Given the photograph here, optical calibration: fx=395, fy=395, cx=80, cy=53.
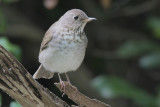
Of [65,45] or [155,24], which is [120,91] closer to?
[155,24]

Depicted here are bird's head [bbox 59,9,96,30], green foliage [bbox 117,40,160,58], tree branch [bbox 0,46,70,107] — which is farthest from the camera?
green foliage [bbox 117,40,160,58]

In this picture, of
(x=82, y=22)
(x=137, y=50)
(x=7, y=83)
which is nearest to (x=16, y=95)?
(x=7, y=83)

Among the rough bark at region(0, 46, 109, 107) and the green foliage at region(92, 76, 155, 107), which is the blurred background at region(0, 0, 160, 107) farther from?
the rough bark at region(0, 46, 109, 107)

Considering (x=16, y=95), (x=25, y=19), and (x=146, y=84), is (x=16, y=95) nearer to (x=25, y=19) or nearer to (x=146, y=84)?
(x=25, y=19)

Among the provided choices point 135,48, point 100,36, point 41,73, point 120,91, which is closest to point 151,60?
point 135,48

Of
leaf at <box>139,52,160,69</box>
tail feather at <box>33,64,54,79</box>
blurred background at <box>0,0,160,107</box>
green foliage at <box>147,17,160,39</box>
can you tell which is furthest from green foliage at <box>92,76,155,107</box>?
Result: tail feather at <box>33,64,54,79</box>

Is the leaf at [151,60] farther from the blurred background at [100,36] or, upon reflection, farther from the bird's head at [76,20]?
the bird's head at [76,20]

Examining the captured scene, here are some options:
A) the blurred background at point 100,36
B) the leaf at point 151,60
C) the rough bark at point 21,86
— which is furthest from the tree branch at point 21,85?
the blurred background at point 100,36
